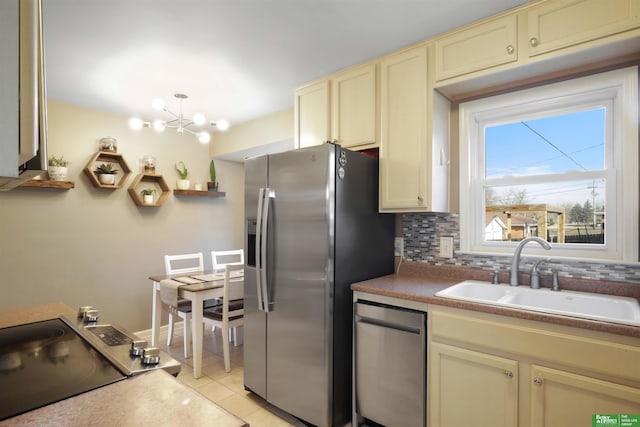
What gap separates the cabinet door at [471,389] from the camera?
154 cm

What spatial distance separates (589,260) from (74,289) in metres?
4.14

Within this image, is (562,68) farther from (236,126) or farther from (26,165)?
(236,126)

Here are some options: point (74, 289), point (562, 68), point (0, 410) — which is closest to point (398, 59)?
point (562, 68)

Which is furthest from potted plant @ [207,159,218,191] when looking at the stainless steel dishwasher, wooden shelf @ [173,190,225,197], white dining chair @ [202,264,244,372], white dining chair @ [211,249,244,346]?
the stainless steel dishwasher

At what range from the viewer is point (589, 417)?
137 centimetres

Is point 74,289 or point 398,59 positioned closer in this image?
point 398,59

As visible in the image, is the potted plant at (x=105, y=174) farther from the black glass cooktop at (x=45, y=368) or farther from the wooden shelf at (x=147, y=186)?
the black glass cooktop at (x=45, y=368)

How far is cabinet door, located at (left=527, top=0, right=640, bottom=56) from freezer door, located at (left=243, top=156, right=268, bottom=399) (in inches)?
67.3

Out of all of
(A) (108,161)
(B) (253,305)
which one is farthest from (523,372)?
(A) (108,161)

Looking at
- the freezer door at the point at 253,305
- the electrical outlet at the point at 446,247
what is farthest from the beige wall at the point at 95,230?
the electrical outlet at the point at 446,247

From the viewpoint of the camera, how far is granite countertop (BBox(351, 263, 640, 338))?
54.2 inches

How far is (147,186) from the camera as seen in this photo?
12.6ft

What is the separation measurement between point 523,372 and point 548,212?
1.06 meters

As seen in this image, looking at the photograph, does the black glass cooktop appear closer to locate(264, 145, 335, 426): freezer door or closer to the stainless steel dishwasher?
locate(264, 145, 335, 426): freezer door
